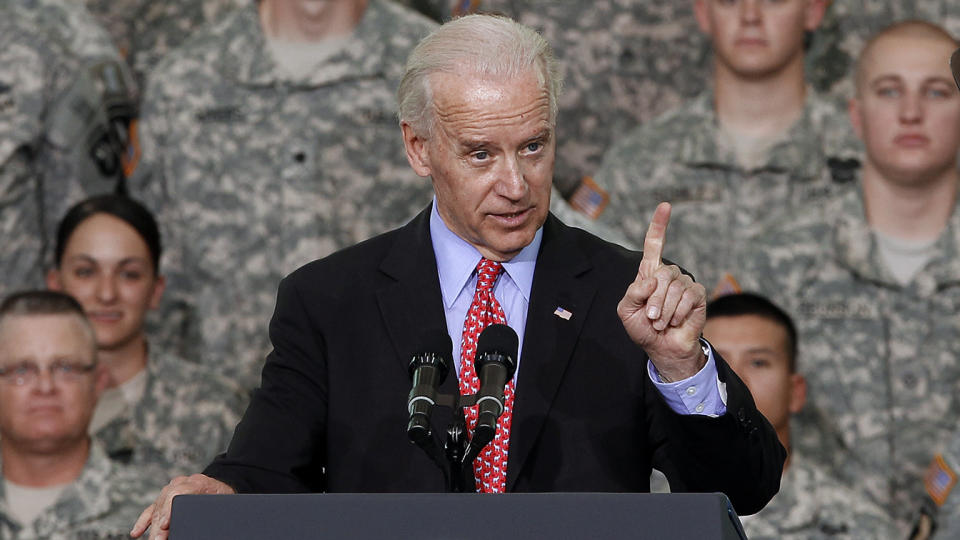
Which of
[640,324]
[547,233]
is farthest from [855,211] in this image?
[640,324]

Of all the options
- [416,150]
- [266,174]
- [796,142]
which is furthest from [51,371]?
[796,142]

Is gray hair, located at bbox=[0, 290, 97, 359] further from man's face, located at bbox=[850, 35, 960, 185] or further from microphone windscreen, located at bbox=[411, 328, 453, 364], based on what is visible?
microphone windscreen, located at bbox=[411, 328, 453, 364]

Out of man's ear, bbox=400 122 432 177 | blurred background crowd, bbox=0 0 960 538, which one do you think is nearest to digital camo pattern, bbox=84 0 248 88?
blurred background crowd, bbox=0 0 960 538

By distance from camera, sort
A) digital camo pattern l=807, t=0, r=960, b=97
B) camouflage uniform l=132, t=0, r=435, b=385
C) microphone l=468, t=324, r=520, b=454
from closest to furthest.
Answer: microphone l=468, t=324, r=520, b=454, camouflage uniform l=132, t=0, r=435, b=385, digital camo pattern l=807, t=0, r=960, b=97

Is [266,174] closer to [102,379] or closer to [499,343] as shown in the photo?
[102,379]

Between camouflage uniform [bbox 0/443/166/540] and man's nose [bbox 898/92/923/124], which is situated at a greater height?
man's nose [bbox 898/92/923/124]

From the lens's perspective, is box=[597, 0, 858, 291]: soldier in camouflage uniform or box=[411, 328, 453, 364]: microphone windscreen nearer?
box=[411, 328, 453, 364]: microphone windscreen

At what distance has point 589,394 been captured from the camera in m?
2.12

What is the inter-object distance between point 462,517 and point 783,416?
2.47m

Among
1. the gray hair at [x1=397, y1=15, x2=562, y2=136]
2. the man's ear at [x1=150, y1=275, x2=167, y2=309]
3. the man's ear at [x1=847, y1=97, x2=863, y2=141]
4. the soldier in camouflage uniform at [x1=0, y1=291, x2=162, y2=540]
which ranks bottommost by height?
the soldier in camouflage uniform at [x1=0, y1=291, x2=162, y2=540]

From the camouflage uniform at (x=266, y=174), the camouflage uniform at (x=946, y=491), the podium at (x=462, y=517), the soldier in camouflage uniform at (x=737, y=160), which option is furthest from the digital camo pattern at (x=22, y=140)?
the podium at (x=462, y=517)

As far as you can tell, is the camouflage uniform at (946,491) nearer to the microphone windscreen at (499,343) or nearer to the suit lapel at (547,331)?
the suit lapel at (547,331)

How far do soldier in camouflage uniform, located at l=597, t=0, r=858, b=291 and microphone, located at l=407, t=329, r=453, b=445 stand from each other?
105 inches

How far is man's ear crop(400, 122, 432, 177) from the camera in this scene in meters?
2.27
